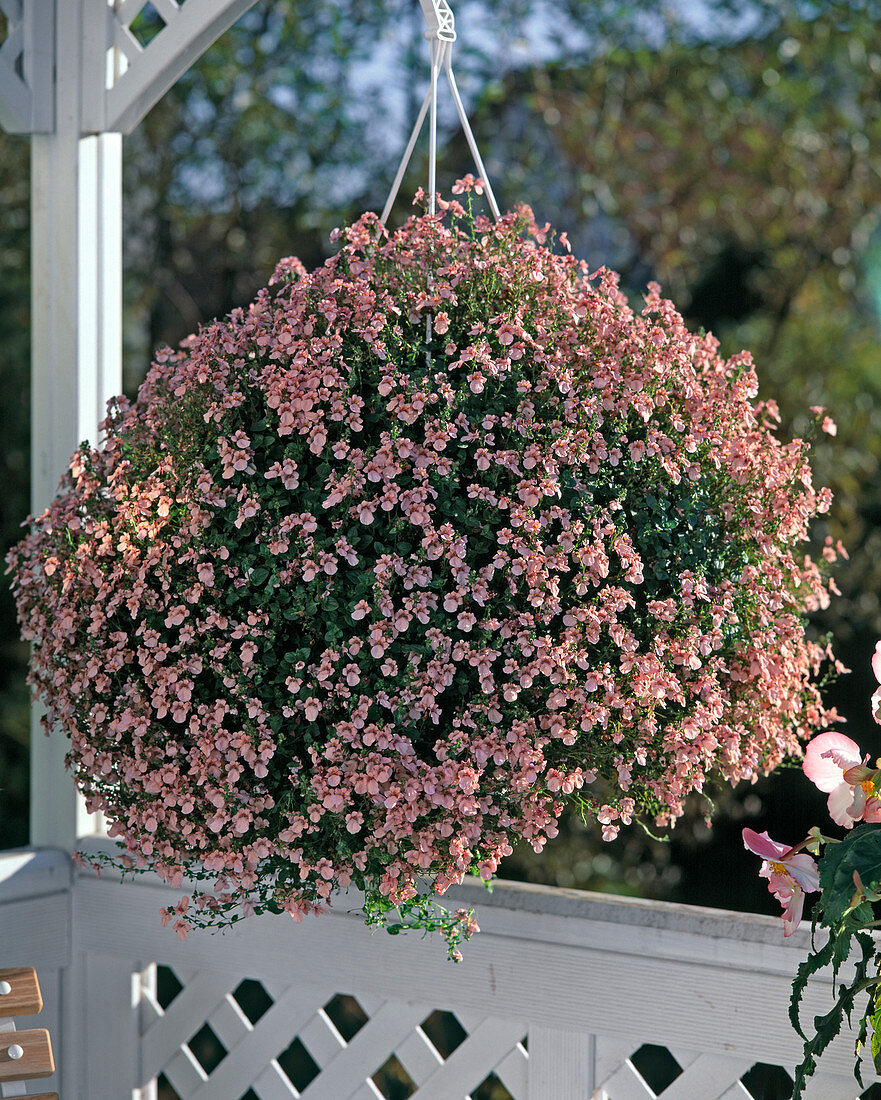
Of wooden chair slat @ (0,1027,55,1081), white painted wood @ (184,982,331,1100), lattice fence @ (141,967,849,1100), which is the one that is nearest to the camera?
wooden chair slat @ (0,1027,55,1081)

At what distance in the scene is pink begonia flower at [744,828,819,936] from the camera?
3.82 feet

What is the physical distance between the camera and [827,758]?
1.18 meters

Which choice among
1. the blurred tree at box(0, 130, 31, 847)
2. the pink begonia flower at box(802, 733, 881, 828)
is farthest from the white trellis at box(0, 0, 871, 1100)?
the blurred tree at box(0, 130, 31, 847)

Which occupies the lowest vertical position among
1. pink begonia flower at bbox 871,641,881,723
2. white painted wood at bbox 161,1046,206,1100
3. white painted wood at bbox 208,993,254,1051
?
white painted wood at bbox 161,1046,206,1100

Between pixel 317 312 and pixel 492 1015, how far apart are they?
0.95 m

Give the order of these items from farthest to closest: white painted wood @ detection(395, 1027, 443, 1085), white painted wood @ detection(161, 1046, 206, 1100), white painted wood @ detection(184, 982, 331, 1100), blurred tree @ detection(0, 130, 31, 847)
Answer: blurred tree @ detection(0, 130, 31, 847) → white painted wood @ detection(161, 1046, 206, 1100) → white painted wood @ detection(184, 982, 331, 1100) → white painted wood @ detection(395, 1027, 443, 1085)

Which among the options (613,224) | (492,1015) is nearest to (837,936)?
(492,1015)

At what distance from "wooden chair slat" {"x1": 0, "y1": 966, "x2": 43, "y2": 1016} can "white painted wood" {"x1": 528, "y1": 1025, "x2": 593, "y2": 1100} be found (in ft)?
2.06

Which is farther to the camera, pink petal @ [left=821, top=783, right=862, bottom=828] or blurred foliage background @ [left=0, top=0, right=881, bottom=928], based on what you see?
blurred foliage background @ [left=0, top=0, right=881, bottom=928]

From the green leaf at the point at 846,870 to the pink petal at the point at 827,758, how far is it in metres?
0.09

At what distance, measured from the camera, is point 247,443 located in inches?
45.8

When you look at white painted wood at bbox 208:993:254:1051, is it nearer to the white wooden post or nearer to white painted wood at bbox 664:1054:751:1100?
the white wooden post

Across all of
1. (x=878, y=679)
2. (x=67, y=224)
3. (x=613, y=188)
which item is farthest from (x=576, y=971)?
(x=613, y=188)

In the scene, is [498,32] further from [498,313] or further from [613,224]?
[498,313]
